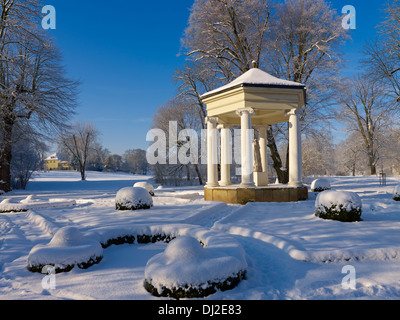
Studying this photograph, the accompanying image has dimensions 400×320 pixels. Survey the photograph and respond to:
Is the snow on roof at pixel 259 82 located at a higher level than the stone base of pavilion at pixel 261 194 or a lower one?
higher

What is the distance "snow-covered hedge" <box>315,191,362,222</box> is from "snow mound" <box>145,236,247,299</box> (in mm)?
4587

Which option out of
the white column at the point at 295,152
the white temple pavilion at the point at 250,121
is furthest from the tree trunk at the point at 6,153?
the white column at the point at 295,152

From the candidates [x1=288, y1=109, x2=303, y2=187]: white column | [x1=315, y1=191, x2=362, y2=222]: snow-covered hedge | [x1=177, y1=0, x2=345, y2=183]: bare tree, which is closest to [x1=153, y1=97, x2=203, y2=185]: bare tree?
[x1=177, y1=0, x2=345, y2=183]: bare tree

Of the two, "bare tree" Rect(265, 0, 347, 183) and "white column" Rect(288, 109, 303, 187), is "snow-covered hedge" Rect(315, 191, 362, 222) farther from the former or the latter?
"bare tree" Rect(265, 0, 347, 183)

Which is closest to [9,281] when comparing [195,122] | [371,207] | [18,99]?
[371,207]

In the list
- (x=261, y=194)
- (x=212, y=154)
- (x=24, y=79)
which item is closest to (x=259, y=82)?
(x=212, y=154)

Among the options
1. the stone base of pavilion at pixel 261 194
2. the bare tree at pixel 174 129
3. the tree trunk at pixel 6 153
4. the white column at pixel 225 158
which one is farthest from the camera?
the bare tree at pixel 174 129

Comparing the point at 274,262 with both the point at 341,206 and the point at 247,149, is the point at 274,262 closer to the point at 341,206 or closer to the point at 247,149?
the point at 341,206

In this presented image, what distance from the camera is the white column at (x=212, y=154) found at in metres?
13.9

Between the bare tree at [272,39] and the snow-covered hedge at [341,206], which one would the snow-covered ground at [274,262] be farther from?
the bare tree at [272,39]

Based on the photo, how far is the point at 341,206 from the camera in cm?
742

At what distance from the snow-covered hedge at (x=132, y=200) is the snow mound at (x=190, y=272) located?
6330mm

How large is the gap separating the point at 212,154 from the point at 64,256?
10017 mm

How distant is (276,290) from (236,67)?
20445mm
